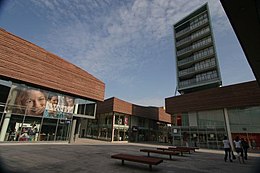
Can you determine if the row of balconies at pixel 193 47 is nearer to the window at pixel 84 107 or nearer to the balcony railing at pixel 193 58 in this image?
the balcony railing at pixel 193 58

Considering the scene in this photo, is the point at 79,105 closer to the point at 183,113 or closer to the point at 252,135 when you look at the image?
the point at 183,113

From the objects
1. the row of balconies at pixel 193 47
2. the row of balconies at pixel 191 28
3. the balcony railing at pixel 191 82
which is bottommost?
the balcony railing at pixel 191 82

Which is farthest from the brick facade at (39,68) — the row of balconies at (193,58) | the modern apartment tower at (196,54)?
the row of balconies at (193,58)

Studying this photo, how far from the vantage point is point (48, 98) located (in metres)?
17.2

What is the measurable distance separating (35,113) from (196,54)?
112 feet

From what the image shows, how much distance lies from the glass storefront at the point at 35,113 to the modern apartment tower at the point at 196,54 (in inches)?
1029

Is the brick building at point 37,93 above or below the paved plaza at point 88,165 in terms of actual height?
above

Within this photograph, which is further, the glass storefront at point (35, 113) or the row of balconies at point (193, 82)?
the row of balconies at point (193, 82)

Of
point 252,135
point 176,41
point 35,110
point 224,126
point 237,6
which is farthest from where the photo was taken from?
point 176,41

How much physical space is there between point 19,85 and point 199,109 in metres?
26.4

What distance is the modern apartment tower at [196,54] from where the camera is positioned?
104 ft

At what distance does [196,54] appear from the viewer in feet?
115

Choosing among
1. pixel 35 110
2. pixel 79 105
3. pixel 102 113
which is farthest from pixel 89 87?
pixel 102 113

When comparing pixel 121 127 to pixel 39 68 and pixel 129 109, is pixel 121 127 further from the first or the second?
pixel 39 68
